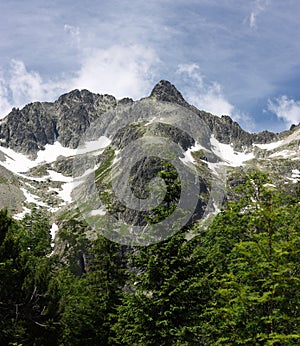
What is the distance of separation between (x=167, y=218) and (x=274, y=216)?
931 centimetres

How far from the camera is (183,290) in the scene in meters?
19.2

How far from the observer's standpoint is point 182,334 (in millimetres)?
17734

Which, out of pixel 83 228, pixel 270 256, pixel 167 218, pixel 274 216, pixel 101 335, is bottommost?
pixel 101 335

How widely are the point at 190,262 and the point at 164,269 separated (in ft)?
5.15

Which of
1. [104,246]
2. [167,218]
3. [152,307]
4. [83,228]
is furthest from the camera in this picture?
[83,228]

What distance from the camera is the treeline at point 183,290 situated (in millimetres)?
12250

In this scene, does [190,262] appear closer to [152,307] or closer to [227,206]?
[152,307]

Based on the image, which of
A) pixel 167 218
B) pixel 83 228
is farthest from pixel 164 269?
pixel 83 228

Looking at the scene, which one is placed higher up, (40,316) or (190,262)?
(190,262)

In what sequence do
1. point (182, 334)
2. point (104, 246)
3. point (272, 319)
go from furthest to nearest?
point (104, 246) → point (182, 334) → point (272, 319)

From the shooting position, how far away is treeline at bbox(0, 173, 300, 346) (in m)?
12.2

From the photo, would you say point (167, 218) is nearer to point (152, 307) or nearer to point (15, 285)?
Result: point (152, 307)

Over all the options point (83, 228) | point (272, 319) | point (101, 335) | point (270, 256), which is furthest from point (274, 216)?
point (83, 228)

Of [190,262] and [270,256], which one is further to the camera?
[190,262]
